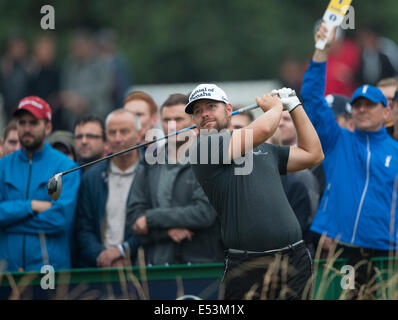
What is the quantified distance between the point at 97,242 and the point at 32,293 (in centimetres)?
125

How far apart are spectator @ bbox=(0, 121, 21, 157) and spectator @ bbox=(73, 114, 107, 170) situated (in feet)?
1.96

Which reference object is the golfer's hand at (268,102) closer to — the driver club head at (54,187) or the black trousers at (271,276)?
the black trousers at (271,276)

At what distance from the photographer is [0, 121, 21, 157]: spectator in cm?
939

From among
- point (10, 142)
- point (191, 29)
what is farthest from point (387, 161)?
point (191, 29)

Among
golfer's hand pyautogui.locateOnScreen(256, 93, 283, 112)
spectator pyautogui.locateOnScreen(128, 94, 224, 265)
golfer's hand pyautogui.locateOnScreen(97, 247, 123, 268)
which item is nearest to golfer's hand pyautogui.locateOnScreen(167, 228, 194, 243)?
spectator pyautogui.locateOnScreen(128, 94, 224, 265)

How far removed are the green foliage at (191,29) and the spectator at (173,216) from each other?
1454cm

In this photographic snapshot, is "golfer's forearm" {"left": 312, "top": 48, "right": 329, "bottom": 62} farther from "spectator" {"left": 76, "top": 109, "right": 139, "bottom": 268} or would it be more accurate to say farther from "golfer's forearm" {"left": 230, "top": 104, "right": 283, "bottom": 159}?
"spectator" {"left": 76, "top": 109, "right": 139, "bottom": 268}

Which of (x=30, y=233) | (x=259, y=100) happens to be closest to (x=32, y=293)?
(x=30, y=233)

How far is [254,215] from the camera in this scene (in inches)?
252

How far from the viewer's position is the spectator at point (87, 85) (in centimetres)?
1545

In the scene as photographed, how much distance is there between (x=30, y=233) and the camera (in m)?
8.14

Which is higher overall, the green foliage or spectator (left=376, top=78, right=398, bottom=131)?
the green foliage
